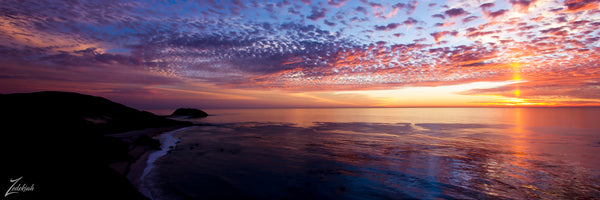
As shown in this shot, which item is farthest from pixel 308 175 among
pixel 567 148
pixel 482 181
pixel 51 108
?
pixel 51 108

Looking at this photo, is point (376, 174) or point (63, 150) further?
point (376, 174)

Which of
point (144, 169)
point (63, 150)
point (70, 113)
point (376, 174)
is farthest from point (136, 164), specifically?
point (70, 113)

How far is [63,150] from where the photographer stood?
11.8m

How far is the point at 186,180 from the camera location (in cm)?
1180

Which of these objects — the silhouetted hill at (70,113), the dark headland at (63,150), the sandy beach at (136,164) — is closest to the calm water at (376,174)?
the sandy beach at (136,164)

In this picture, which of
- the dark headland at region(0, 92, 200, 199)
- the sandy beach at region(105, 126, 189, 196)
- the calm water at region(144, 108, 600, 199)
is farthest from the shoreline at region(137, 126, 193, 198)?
the dark headland at region(0, 92, 200, 199)

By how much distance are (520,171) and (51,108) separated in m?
41.5

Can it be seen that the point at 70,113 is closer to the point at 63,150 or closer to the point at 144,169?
the point at 63,150

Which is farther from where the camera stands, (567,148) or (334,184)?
(567,148)

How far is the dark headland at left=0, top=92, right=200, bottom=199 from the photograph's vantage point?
7.46 metres

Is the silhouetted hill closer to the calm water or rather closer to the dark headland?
the dark headland

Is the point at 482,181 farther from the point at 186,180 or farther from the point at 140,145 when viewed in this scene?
A: the point at 140,145

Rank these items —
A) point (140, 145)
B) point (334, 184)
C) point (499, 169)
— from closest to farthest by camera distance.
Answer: point (334, 184) → point (499, 169) → point (140, 145)

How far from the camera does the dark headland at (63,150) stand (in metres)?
7.46
